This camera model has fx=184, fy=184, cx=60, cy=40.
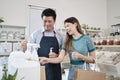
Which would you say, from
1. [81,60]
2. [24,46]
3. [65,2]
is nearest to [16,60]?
[24,46]

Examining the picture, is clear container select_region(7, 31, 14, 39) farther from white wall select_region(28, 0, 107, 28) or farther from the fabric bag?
the fabric bag

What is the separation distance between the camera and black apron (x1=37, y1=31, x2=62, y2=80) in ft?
6.25

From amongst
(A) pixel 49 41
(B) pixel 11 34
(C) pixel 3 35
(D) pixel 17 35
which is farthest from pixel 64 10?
(A) pixel 49 41

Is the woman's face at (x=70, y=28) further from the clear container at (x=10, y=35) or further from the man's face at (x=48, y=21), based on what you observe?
the clear container at (x=10, y=35)

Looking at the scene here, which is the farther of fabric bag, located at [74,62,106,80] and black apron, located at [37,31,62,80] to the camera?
black apron, located at [37,31,62,80]

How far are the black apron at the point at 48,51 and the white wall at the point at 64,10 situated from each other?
237 centimetres

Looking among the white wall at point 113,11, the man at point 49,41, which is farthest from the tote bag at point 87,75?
the white wall at point 113,11

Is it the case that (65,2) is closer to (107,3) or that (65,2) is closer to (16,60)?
(107,3)

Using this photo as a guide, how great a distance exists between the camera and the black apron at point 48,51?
191cm

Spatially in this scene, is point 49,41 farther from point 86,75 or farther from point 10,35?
point 10,35

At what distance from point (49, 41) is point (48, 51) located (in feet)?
0.39

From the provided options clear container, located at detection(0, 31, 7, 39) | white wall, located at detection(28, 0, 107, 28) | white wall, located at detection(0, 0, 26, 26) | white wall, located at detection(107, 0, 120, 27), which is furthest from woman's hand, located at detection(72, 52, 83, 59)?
A: white wall, located at detection(107, 0, 120, 27)

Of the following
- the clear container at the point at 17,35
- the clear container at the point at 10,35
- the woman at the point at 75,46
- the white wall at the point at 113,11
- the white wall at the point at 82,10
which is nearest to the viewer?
the woman at the point at 75,46

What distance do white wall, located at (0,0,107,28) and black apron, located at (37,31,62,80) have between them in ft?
7.77
